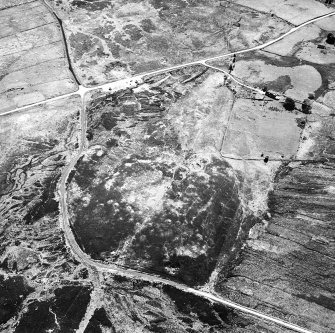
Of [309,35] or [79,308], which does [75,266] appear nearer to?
[79,308]

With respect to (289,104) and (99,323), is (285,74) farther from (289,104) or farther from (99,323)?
(99,323)

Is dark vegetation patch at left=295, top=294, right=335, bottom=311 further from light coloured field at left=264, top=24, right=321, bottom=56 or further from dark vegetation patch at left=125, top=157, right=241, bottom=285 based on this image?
light coloured field at left=264, top=24, right=321, bottom=56

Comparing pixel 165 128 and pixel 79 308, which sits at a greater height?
pixel 165 128

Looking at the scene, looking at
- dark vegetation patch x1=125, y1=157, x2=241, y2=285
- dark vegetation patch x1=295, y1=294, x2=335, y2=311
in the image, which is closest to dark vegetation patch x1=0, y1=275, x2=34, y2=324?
dark vegetation patch x1=125, y1=157, x2=241, y2=285

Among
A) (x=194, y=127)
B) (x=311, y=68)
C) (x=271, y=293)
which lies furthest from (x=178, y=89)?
(x=271, y=293)

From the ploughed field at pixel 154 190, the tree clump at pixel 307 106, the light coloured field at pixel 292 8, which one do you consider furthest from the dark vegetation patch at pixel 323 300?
the light coloured field at pixel 292 8

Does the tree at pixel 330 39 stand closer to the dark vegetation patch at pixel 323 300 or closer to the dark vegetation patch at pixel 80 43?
the dark vegetation patch at pixel 80 43
